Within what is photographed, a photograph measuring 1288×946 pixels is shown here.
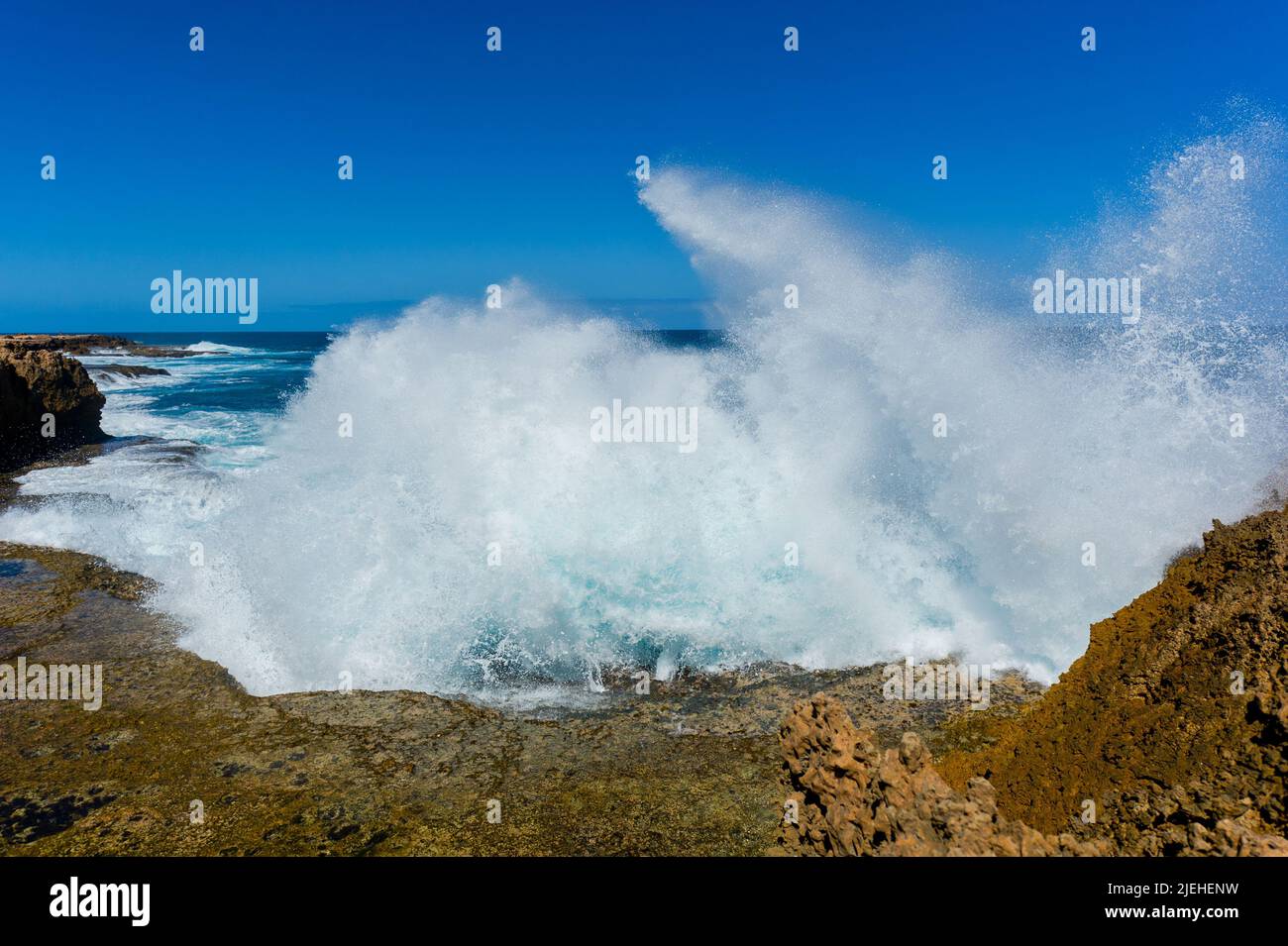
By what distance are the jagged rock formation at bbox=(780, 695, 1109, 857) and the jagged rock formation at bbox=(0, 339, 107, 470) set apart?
18881mm

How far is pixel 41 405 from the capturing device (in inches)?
677

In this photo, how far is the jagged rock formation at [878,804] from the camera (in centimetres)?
299

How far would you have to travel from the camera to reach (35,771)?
493cm

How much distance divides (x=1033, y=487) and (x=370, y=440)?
31.6ft

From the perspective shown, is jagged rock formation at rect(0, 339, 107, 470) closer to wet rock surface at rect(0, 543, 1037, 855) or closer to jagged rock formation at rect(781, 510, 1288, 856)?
wet rock surface at rect(0, 543, 1037, 855)

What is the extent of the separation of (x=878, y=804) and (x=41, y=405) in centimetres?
2156

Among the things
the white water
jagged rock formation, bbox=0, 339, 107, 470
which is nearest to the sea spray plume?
the white water

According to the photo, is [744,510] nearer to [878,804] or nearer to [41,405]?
[878,804]

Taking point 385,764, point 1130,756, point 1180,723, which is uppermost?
point 1180,723

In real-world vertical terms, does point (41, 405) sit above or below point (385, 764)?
above

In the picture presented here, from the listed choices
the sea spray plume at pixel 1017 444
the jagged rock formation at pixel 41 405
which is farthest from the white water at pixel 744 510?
the jagged rock formation at pixel 41 405

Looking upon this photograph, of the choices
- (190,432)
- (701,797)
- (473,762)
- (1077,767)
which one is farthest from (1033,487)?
(190,432)

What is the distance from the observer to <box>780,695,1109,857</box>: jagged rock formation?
2990 millimetres

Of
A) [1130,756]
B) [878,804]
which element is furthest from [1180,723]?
[878,804]
